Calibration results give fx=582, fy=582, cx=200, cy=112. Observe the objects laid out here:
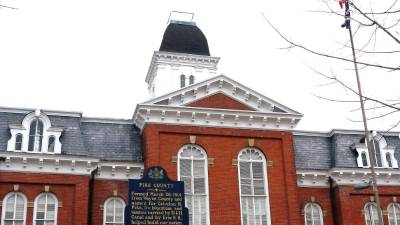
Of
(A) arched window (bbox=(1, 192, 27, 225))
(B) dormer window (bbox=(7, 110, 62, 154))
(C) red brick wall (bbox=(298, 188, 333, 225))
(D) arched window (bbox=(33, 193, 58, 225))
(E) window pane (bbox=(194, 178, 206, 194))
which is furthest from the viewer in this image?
(C) red brick wall (bbox=(298, 188, 333, 225))

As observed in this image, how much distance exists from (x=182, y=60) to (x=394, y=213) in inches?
637

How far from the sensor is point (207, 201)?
2780 cm

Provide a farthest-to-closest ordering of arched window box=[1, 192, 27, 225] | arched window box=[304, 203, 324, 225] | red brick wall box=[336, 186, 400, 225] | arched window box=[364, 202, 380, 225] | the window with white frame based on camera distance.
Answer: the window with white frame → arched window box=[364, 202, 380, 225] → arched window box=[304, 203, 324, 225] → red brick wall box=[336, 186, 400, 225] → arched window box=[1, 192, 27, 225]

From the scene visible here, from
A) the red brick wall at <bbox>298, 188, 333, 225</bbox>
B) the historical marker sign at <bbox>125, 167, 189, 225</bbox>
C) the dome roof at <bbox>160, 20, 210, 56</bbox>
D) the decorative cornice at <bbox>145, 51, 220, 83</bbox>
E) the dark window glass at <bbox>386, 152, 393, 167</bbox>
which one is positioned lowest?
the historical marker sign at <bbox>125, 167, 189, 225</bbox>

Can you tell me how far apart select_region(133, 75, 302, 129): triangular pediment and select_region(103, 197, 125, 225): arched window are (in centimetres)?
414

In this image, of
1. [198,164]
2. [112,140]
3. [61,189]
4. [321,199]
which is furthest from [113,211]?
[321,199]

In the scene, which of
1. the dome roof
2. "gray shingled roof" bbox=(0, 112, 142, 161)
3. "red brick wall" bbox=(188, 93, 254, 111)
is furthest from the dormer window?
the dome roof

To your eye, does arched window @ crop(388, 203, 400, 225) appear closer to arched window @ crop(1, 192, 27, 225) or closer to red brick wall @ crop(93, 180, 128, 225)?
red brick wall @ crop(93, 180, 128, 225)

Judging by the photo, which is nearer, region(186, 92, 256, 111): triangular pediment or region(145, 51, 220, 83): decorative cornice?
region(186, 92, 256, 111): triangular pediment

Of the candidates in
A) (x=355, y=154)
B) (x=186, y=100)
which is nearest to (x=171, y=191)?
(x=186, y=100)

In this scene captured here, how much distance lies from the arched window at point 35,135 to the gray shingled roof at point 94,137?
2.30 feet

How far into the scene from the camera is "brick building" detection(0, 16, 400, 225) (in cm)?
2733

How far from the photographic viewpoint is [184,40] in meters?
39.4

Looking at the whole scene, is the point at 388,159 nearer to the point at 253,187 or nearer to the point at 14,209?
the point at 253,187
